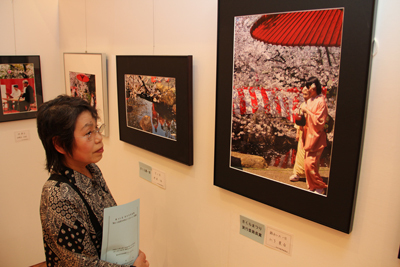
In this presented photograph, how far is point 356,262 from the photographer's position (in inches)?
47.3

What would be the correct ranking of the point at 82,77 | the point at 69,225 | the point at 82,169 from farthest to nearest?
1. the point at 82,77
2. the point at 82,169
3. the point at 69,225

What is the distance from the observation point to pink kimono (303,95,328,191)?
1177 millimetres

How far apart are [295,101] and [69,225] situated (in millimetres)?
1071

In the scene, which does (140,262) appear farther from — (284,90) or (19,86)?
(19,86)

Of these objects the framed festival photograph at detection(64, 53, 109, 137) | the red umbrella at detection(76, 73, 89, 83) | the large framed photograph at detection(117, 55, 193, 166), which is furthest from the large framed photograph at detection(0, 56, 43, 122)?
the large framed photograph at detection(117, 55, 193, 166)

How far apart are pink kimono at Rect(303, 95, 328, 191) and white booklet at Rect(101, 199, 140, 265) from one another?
0.84 m

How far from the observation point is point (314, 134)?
120 centimetres

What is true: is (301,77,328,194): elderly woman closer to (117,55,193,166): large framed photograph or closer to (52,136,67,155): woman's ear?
(117,55,193,166): large framed photograph

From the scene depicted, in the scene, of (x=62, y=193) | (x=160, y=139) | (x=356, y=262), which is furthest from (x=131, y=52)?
(x=356, y=262)

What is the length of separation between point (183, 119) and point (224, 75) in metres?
0.40

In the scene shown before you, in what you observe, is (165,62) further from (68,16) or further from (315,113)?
(68,16)

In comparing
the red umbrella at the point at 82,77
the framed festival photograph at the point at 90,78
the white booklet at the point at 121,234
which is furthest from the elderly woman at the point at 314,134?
the red umbrella at the point at 82,77

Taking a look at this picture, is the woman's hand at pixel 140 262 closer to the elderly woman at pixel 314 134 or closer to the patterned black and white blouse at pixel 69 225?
the patterned black and white blouse at pixel 69 225

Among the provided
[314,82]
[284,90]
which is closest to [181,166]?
Answer: [284,90]
